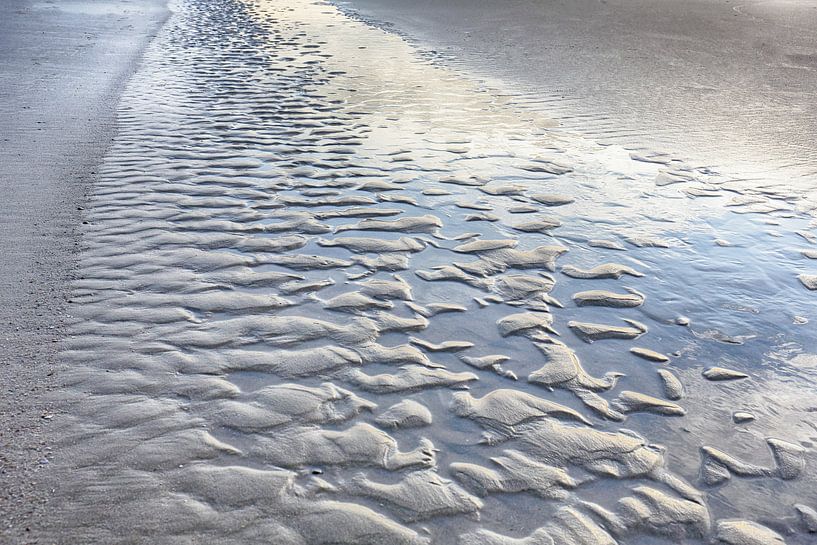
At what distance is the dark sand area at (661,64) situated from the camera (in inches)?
328

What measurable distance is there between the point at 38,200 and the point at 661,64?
1031 centimetres

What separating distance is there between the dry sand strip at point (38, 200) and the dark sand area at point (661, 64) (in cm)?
556

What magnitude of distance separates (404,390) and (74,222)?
3.19m

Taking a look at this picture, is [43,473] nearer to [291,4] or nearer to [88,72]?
[88,72]

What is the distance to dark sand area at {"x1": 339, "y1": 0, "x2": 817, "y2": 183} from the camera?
834cm

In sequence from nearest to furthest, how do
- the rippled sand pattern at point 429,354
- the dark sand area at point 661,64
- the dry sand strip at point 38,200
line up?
Answer: the rippled sand pattern at point 429,354 < the dry sand strip at point 38,200 < the dark sand area at point 661,64

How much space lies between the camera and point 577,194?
6539 millimetres

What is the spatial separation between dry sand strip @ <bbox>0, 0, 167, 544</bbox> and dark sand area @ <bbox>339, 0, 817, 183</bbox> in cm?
556

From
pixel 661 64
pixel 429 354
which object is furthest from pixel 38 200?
pixel 661 64

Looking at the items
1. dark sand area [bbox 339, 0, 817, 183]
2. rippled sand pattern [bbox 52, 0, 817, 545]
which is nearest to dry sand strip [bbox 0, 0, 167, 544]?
rippled sand pattern [bbox 52, 0, 817, 545]

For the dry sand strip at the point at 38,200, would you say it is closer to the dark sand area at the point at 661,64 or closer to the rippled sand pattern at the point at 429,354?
the rippled sand pattern at the point at 429,354

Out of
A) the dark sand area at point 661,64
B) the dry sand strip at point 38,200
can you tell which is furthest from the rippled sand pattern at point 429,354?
the dark sand area at point 661,64

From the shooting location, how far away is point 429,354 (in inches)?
158

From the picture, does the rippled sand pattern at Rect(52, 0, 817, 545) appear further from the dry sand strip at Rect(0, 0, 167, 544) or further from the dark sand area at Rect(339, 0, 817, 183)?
the dark sand area at Rect(339, 0, 817, 183)
